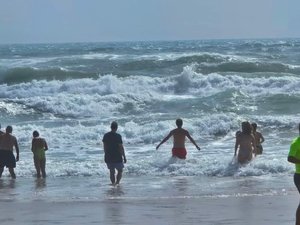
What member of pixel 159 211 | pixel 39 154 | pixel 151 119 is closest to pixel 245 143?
pixel 39 154

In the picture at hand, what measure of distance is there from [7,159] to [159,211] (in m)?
6.06

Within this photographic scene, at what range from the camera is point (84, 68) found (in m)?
43.5

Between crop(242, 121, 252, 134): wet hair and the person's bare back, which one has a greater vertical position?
crop(242, 121, 252, 134): wet hair

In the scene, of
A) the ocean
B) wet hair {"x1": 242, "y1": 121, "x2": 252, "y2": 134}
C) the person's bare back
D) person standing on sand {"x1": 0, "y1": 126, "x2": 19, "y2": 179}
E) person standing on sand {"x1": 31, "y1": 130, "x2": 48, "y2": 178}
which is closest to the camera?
the ocean

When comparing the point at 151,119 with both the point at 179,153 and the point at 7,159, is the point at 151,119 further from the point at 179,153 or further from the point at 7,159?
the point at 7,159

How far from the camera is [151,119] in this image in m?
26.8

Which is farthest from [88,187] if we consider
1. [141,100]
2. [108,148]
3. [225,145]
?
[141,100]

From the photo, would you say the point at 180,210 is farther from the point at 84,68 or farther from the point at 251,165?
the point at 84,68

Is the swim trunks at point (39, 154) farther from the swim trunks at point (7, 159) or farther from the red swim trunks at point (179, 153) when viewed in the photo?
the red swim trunks at point (179, 153)

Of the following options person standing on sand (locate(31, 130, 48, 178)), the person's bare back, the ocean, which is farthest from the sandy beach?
the person's bare back

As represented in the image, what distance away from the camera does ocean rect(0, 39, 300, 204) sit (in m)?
15.0

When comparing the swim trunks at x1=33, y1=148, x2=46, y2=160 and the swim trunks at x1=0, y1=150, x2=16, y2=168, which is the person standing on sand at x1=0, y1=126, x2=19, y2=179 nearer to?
the swim trunks at x1=0, y1=150, x2=16, y2=168

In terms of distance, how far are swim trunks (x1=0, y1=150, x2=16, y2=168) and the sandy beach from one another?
394cm

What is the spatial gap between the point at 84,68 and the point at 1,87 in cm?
695
